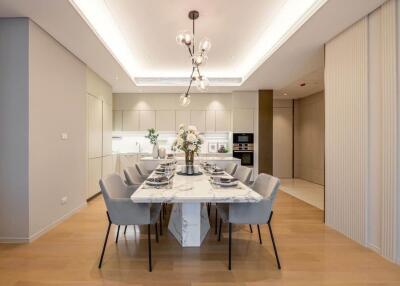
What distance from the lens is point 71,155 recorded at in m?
4.16

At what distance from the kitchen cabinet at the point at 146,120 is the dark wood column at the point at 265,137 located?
9.50ft

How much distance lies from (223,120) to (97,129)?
11.2 feet

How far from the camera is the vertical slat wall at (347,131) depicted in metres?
2.97

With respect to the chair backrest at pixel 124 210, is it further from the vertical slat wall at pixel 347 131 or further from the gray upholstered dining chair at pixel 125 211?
the vertical slat wall at pixel 347 131

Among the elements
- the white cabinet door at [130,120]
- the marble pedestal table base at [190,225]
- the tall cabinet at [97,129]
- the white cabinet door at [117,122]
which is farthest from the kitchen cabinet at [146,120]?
the marble pedestal table base at [190,225]

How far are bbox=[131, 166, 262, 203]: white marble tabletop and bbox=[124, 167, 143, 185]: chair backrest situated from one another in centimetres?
103

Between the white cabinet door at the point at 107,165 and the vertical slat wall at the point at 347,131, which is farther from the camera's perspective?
the white cabinet door at the point at 107,165

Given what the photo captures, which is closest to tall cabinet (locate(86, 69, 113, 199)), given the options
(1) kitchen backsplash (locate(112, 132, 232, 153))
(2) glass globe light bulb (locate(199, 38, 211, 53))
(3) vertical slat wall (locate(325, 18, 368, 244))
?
(1) kitchen backsplash (locate(112, 132, 232, 153))

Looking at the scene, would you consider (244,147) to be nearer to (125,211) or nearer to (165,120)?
(165,120)

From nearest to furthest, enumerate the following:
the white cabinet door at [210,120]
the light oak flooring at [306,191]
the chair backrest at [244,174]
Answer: the chair backrest at [244,174], the light oak flooring at [306,191], the white cabinet door at [210,120]

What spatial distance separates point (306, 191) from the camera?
6297 mm

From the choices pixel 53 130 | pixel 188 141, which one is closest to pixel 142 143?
pixel 53 130

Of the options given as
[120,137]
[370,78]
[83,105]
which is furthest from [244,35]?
[120,137]

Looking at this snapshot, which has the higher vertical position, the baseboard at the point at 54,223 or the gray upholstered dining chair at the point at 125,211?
the gray upholstered dining chair at the point at 125,211
